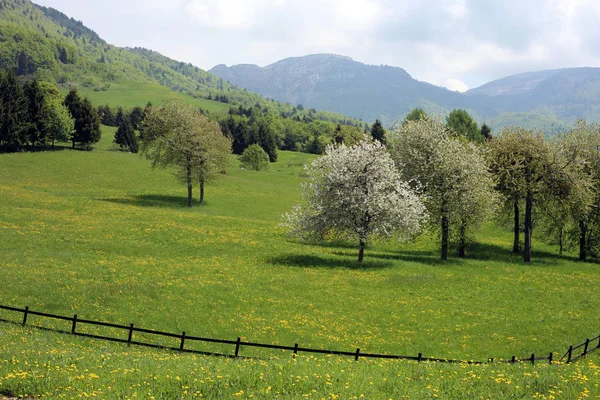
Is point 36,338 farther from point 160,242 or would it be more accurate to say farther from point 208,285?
point 160,242

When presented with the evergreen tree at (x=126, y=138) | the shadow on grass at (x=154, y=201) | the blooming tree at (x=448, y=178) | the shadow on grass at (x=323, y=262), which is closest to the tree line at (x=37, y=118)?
the evergreen tree at (x=126, y=138)

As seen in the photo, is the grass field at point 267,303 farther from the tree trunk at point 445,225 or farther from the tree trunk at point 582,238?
the tree trunk at point 582,238

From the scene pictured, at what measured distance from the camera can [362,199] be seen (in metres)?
47.3

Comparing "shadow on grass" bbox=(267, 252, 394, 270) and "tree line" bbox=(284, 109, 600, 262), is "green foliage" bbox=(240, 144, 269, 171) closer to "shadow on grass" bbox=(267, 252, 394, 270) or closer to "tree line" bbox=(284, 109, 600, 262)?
"tree line" bbox=(284, 109, 600, 262)

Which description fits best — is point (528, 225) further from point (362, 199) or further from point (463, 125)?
point (463, 125)

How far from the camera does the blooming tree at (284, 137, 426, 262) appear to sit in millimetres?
47188

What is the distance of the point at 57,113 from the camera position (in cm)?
10819

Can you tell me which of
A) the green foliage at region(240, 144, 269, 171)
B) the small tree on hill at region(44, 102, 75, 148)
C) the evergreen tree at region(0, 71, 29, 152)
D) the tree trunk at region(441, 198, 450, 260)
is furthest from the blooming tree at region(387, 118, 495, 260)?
the small tree on hill at region(44, 102, 75, 148)

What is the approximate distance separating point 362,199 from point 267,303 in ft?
54.6

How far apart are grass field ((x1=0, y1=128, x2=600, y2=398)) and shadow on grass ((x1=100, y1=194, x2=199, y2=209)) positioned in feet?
11.1

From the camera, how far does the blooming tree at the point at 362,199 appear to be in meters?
47.2

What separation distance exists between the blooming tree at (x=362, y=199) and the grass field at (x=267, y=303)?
391 centimetres

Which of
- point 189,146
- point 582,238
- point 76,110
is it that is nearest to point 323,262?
point 582,238

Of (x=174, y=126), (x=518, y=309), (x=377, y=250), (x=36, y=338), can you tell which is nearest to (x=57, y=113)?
(x=174, y=126)
